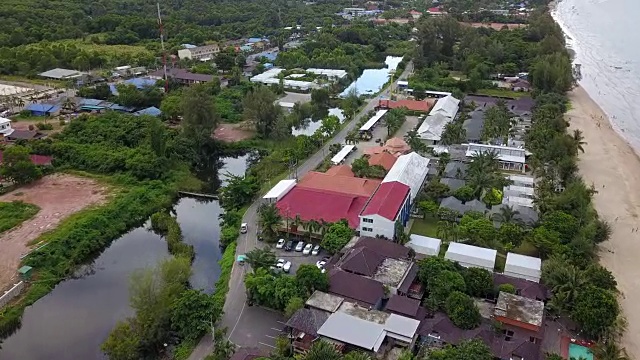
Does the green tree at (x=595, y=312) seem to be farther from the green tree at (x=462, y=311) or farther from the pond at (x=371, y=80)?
the pond at (x=371, y=80)

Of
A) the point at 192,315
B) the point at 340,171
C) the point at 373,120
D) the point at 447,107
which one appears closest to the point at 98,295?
the point at 192,315

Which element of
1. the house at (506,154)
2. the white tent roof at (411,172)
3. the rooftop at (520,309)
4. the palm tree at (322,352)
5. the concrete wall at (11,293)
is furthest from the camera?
the house at (506,154)

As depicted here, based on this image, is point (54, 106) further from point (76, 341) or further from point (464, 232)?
point (464, 232)

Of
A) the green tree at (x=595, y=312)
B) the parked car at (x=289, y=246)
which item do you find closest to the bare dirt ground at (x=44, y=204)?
the parked car at (x=289, y=246)

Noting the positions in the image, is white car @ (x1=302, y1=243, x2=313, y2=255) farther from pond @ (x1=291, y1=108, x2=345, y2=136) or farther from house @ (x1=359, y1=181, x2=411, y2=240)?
pond @ (x1=291, y1=108, x2=345, y2=136)

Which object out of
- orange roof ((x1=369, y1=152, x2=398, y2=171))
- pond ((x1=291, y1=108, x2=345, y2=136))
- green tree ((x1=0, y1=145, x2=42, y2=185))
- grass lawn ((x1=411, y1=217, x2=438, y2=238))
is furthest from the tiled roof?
pond ((x1=291, y1=108, x2=345, y2=136))

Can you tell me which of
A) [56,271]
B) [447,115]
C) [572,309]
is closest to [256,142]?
[447,115]

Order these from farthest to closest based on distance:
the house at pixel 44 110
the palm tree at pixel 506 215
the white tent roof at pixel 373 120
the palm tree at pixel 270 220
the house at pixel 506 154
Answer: the house at pixel 44 110 → the white tent roof at pixel 373 120 → the house at pixel 506 154 → the palm tree at pixel 506 215 → the palm tree at pixel 270 220
